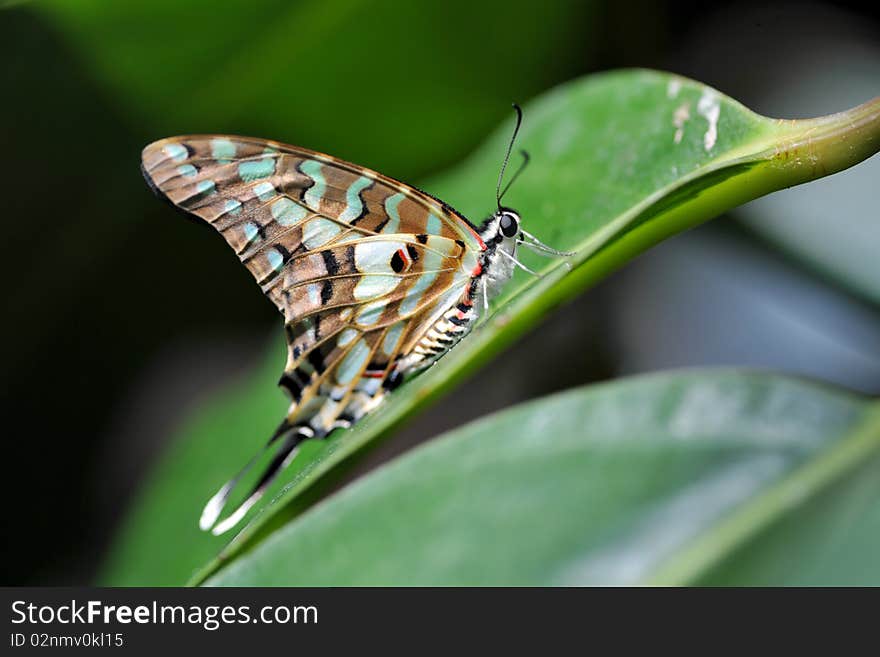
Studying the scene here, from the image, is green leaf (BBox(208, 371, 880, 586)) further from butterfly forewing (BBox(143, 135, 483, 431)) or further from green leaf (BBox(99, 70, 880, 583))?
butterfly forewing (BBox(143, 135, 483, 431))

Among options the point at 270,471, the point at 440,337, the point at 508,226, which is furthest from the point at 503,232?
the point at 270,471

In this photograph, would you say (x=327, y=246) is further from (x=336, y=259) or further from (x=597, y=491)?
(x=597, y=491)

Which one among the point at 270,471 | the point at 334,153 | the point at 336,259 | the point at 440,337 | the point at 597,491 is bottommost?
the point at 597,491

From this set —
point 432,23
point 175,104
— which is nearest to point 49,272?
point 175,104

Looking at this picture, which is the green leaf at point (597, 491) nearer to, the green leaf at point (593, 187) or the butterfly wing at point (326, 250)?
the green leaf at point (593, 187)

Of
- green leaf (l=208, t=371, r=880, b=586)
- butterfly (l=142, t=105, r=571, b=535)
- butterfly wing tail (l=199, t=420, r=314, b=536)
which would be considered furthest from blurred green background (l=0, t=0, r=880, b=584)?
green leaf (l=208, t=371, r=880, b=586)

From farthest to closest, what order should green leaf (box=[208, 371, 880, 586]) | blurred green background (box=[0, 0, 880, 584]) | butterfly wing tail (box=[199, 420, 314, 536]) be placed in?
blurred green background (box=[0, 0, 880, 584])
butterfly wing tail (box=[199, 420, 314, 536])
green leaf (box=[208, 371, 880, 586])
